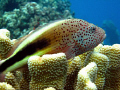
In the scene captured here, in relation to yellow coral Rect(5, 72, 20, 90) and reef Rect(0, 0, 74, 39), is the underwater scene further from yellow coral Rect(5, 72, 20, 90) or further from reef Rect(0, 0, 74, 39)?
reef Rect(0, 0, 74, 39)

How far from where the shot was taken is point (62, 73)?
1707 mm

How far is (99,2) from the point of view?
13862cm

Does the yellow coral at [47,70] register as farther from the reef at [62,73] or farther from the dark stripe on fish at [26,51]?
the dark stripe on fish at [26,51]

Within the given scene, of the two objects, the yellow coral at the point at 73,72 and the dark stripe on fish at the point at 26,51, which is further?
the yellow coral at the point at 73,72

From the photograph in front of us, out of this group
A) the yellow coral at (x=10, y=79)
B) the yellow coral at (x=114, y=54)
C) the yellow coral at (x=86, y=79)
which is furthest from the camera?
the yellow coral at (x=114, y=54)

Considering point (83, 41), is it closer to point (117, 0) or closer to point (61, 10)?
point (61, 10)

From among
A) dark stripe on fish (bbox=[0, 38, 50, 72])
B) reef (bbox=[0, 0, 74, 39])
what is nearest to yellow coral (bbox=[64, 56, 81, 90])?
dark stripe on fish (bbox=[0, 38, 50, 72])

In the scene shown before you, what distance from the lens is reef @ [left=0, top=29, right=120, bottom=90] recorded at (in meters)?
1.58

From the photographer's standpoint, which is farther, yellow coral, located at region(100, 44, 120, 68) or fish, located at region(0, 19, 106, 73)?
yellow coral, located at region(100, 44, 120, 68)

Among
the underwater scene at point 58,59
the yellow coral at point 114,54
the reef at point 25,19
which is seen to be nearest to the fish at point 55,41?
the underwater scene at point 58,59

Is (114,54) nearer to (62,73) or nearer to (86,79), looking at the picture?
(86,79)

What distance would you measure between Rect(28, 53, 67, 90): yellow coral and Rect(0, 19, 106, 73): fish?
276 millimetres

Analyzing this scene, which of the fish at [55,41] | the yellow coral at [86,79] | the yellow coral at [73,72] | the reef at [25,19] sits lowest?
the yellow coral at [86,79]

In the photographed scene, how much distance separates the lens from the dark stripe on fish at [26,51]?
1.79 m
